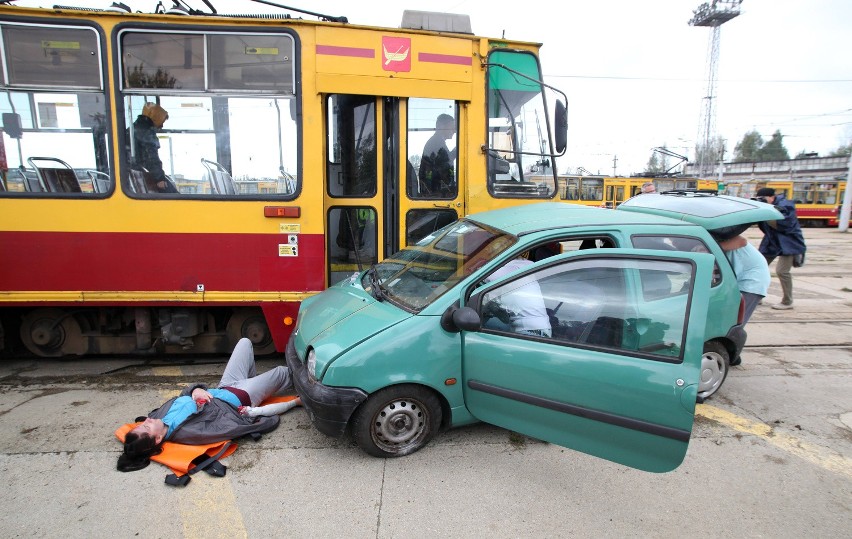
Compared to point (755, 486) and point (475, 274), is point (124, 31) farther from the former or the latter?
point (755, 486)

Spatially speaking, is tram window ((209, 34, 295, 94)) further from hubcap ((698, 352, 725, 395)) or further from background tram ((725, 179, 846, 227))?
background tram ((725, 179, 846, 227))

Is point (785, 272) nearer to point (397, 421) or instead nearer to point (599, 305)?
point (599, 305)

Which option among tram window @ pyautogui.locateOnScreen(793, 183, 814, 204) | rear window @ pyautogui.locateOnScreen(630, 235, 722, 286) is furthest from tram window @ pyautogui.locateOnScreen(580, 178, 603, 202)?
rear window @ pyautogui.locateOnScreen(630, 235, 722, 286)

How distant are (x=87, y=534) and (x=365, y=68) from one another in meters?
4.00

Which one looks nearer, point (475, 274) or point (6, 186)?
point (475, 274)

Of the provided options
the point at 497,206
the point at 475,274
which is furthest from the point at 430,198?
the point at 475,274

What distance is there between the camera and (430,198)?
4785 mm

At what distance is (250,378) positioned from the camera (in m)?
4.10

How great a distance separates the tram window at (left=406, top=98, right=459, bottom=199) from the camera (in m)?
4.66

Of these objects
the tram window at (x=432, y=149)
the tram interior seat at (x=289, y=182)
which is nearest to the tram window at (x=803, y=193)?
the tram window at (x=432, y=149)

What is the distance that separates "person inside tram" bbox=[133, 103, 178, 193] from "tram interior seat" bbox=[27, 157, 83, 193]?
22.8 inches

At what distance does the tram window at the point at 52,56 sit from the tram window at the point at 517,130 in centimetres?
360

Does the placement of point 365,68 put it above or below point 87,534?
above

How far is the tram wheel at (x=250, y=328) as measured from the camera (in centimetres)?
474
